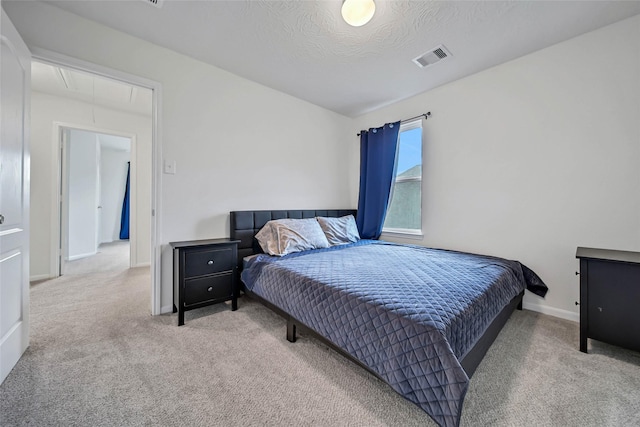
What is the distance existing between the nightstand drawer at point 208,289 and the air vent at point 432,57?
2780 mm

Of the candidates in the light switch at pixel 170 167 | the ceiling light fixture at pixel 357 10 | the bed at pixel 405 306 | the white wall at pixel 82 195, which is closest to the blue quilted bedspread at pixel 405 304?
the bed at pixel 405 306

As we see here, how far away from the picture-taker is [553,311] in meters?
2.26

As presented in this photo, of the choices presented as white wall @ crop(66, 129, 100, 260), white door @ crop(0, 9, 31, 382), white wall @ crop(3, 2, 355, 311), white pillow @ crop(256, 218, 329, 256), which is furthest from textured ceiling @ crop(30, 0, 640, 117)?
white wall @ crop(66, 129, 100, 260)

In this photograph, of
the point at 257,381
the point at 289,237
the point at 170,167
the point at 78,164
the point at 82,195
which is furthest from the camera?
the point at 82,195

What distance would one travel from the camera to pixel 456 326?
1.15m

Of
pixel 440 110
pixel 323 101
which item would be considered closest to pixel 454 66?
pixel 440 110

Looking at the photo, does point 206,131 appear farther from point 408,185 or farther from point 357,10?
point 408,185

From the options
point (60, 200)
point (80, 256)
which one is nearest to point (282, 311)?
point (60, 200)

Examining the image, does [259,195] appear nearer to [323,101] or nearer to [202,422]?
[323,101]

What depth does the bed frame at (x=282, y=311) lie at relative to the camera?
134 cm

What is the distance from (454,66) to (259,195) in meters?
2.52

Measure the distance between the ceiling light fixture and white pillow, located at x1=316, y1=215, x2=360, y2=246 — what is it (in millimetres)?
2042

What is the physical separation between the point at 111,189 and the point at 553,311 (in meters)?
8.78

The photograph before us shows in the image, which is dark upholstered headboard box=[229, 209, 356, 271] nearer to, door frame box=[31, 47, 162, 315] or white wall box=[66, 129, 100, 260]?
door frame box=[31, 47, 162, 315]
